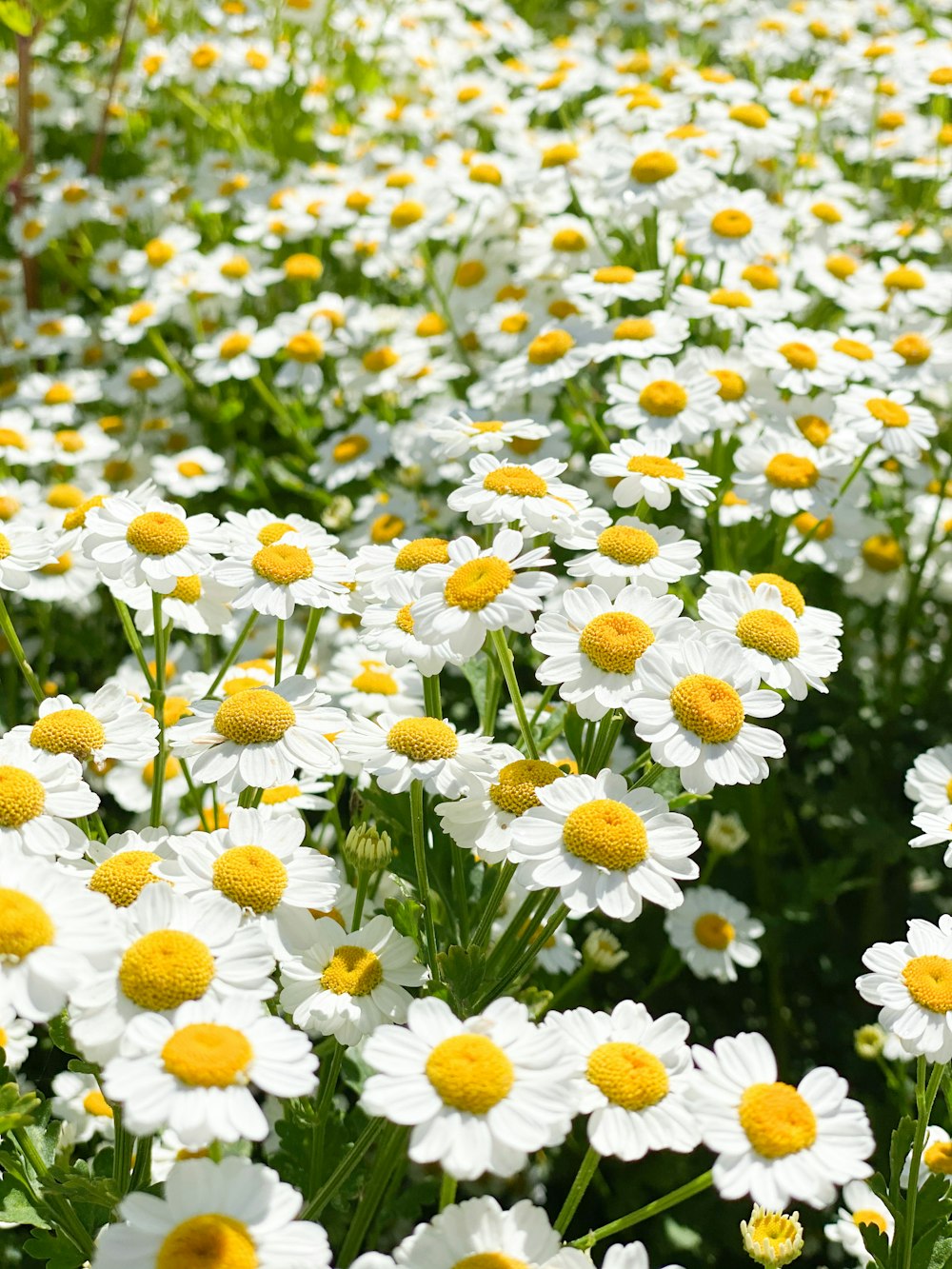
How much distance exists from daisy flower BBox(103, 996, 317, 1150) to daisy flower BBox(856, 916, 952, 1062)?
0.76 m

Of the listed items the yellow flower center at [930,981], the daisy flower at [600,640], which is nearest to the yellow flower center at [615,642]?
the daisy flower at [600,640]

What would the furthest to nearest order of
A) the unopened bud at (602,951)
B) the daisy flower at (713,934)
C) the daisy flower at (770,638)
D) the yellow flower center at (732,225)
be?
1. the yellow flower center at (732,225)
2. the daisy flower at (713,934)
3. the unopened bud at (602,951)
4. the daisy flower at (770,638)

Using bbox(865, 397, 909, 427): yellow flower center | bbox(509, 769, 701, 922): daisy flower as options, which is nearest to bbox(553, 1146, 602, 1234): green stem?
bbox(509, 769, 701, 922): daisy flower

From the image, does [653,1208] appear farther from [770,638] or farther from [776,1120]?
[770,638]

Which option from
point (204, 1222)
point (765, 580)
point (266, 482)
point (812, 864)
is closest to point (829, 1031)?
point (812, 864)

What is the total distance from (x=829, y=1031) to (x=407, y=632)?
148 centimetres

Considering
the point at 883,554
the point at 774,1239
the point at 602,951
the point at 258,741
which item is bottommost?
the point at 602,951

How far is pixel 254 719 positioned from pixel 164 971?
46cm

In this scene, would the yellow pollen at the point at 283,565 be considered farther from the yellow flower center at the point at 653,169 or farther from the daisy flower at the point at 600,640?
the yellow flower center at the point at 653,169

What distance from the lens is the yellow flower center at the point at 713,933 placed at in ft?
8.14

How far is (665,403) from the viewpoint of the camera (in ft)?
8.21

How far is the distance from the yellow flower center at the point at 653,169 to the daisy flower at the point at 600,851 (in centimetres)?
206

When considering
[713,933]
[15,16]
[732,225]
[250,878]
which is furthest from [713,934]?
[15,16]

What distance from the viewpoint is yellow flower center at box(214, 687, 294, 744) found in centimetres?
165
